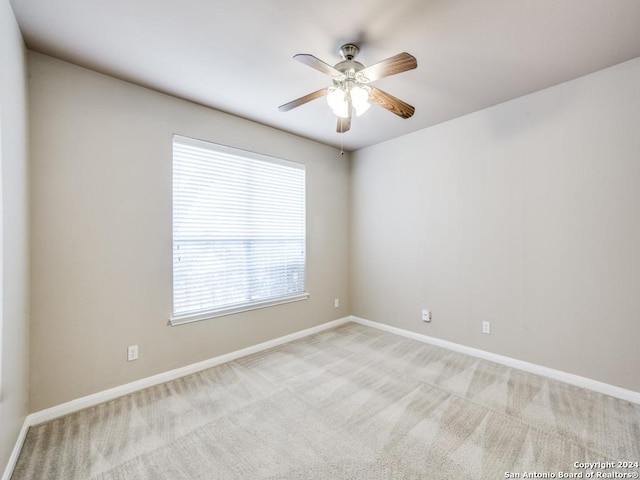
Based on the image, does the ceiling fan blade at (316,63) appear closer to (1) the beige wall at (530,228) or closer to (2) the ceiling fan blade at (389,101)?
(2) the ceiling fan blade at (389,101)

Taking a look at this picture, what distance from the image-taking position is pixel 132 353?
2.44 metres

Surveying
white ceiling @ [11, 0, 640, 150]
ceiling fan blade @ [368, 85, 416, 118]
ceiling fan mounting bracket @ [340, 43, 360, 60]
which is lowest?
ceiling fan blade @ [368, 85, 416, 118]

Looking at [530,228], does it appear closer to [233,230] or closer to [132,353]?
[233,230]

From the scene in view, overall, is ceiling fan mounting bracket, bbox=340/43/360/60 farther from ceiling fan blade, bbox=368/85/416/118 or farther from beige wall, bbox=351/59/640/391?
beige wall, bbox=351/59/640/391

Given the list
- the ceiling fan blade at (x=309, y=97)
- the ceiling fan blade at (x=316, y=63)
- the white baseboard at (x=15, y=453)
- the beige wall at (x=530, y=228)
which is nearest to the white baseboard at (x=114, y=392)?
the white baseboard at (x=15, y=453)

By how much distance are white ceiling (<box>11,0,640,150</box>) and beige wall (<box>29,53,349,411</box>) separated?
0.24 metres

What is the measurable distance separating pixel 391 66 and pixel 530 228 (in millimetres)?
2096

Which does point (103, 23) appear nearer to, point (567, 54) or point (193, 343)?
point (193, 343)

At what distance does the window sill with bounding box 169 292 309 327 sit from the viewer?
8.85 feet

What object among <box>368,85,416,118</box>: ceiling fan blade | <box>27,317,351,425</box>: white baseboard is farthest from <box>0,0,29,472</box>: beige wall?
<box>368,85,416,118</box>: ceiling fan blade

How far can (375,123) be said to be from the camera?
→ 3.31 metres

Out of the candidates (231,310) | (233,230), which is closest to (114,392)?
(231,310)

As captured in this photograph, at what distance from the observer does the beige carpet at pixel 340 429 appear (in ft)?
5.34

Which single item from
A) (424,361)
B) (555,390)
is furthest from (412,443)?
(555,390)
